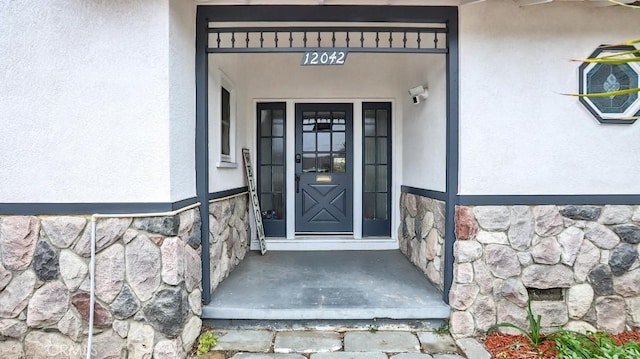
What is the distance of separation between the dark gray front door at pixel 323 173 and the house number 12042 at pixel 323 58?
6.86 feet

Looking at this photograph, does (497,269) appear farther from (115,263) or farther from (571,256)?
(115,263)

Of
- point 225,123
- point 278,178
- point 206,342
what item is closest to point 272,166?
point 278,178

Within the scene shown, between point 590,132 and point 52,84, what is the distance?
3921mm

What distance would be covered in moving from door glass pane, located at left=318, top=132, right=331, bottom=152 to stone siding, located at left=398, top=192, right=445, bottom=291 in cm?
119

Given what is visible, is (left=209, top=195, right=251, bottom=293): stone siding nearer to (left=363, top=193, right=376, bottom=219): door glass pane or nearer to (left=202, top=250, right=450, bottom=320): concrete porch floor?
(left=202, top=250, right=450, bottom=320): concrete porch floor

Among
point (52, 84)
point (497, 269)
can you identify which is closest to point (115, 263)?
point (52, 84)

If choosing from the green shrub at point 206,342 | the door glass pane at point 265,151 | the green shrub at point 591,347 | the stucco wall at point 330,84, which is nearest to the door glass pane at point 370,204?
the stucco wall at point 330,84

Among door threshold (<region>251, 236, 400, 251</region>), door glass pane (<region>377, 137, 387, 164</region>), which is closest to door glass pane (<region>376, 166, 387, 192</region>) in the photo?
door glass pane (<region>377, 137, 387, 164</region>)

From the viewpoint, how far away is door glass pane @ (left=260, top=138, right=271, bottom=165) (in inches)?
199

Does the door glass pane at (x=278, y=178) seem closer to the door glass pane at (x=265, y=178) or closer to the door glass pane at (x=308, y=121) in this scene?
the door glass pane at (x=265, y=178)

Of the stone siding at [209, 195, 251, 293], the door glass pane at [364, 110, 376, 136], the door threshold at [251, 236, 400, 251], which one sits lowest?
the door threshold at [251, 236, 400, 251]

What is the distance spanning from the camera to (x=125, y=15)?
8.25 feet

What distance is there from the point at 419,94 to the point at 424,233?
1409 millimetres

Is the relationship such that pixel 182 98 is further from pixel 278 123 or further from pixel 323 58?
pixel 278 123
